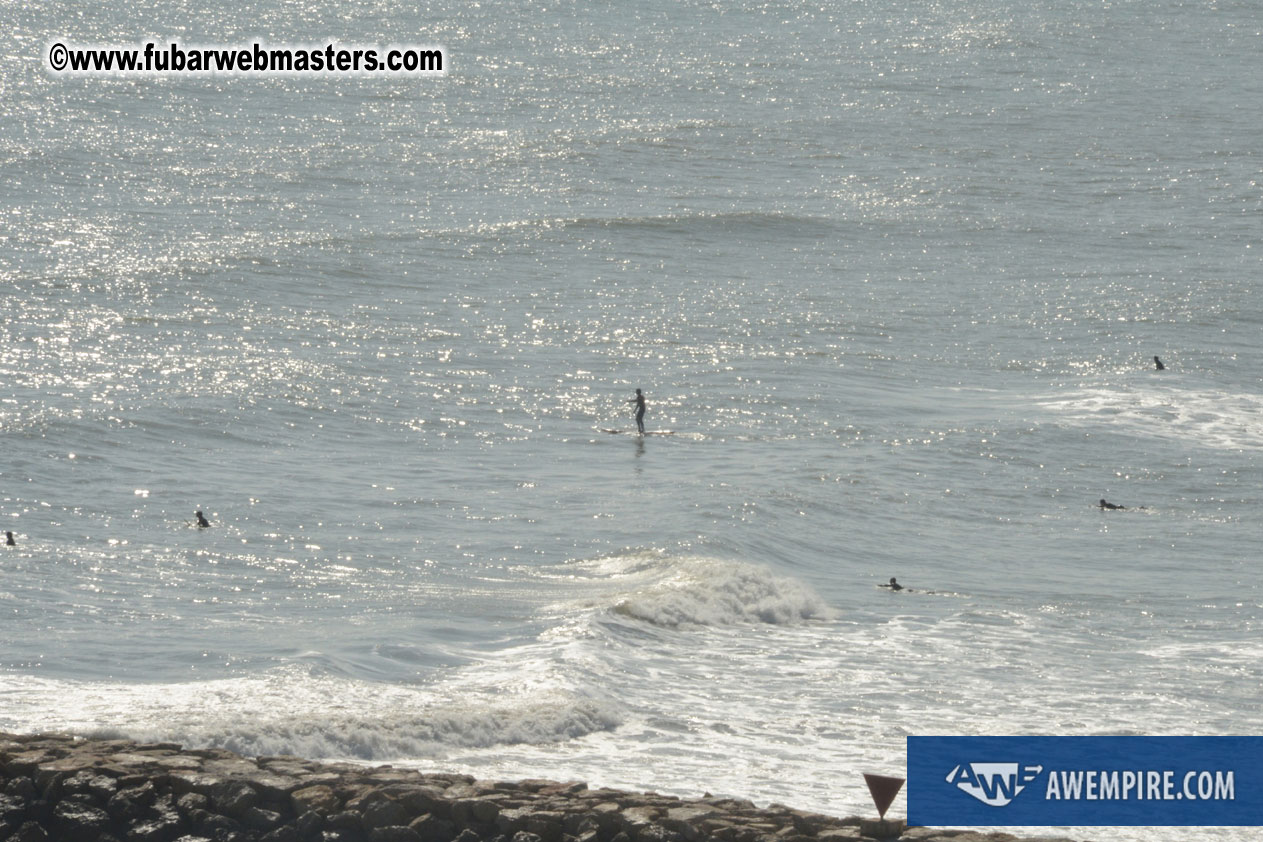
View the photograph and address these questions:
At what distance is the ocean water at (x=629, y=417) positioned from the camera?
15922 millimetres

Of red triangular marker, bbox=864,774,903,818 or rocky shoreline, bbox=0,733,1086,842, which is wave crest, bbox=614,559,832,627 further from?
red triangular marker, bbox=864,774,903,818

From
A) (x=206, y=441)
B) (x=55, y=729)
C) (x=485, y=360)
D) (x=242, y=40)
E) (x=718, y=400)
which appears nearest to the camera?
(x=55, y=729)

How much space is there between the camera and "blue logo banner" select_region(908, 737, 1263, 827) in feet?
35.4

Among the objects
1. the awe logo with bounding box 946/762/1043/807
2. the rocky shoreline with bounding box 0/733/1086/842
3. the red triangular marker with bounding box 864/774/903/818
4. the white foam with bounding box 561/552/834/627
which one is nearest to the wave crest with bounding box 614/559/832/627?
the white foam with bounding box 561/552/834/627

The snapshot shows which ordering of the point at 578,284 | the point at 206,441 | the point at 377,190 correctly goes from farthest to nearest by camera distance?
the point at 377,190, the point at 578,284, the point at 206,441

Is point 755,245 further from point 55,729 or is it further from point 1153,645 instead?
point 55,729

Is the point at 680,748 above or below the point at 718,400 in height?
below

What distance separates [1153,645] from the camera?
1853cm

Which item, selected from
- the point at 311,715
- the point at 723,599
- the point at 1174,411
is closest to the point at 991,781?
the point at 311,715

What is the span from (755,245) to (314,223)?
13.0 m

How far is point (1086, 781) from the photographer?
12859 millimetres

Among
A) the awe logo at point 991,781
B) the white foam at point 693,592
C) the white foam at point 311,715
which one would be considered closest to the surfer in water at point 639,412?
the white foam at point 693,592

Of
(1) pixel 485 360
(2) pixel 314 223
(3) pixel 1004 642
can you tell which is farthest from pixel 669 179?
(3) pixel 1004 642

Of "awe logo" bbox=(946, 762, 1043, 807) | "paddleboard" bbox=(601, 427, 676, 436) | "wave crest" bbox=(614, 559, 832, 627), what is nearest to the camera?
"awe logo" bbox=(946, 762, 1043, 807)
